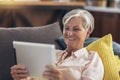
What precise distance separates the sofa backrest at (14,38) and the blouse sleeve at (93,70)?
0.52 meters

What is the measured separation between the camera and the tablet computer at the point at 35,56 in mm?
1255

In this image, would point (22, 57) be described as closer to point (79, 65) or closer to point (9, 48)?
point (79, 65)

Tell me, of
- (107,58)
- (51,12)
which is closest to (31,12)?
(51,12)

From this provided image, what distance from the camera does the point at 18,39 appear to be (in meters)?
1.82

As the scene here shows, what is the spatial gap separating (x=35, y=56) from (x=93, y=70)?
0.31 metres

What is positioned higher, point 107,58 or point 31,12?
point 31,12

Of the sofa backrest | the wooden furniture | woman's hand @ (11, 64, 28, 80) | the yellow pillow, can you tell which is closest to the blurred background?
the wooden furniture

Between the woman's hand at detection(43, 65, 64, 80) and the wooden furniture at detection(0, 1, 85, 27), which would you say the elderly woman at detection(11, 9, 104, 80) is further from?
the wooden furniture at detection(0, 1, 85, 27)

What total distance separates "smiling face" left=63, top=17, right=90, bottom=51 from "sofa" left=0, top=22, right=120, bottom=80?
42 cm

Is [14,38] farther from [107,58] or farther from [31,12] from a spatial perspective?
[31,12]

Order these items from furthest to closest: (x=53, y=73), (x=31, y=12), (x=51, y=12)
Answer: (x=51, y=12)
(x=31, y=12)
(x=53, y=73)

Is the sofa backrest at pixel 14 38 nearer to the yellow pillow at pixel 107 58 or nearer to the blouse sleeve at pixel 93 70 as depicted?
the yellow pillow at pixel 107 58

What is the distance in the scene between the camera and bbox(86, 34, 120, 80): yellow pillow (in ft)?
5.23

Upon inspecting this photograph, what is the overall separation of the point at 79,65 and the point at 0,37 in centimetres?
60
